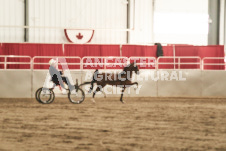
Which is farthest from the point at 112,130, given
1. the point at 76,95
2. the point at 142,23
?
the point at 142,23

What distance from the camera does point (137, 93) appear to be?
1669 cm

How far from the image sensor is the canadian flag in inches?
894

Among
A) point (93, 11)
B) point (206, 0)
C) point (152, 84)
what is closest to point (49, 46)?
point (93, 11)

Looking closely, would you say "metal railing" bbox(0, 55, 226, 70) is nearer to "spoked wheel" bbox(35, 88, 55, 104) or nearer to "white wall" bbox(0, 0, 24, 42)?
"white wall" bbox(0, 0, 24, 42)

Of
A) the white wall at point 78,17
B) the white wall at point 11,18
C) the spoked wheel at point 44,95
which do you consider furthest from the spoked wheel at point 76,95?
the white wall at point 11,18

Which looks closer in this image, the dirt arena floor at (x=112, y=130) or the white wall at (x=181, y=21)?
the dirt arena floor at (x=112, y=130)

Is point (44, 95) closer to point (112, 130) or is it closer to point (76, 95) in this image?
point (76, 95)

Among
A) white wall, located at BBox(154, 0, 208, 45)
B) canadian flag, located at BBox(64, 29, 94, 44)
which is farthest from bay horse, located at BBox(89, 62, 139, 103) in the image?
white wall, located at BBox(154, 0, 208, 45)

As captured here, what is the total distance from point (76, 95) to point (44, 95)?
107 cm

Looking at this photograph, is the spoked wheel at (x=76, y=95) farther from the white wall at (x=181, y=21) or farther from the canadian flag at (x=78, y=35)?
the white wall at (x=181, y=21)

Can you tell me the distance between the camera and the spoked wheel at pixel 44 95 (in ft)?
42.9

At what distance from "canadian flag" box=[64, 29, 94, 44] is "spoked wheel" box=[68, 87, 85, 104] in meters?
9.76

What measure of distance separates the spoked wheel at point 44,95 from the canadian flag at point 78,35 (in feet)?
31.6

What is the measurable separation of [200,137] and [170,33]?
1776 cm
